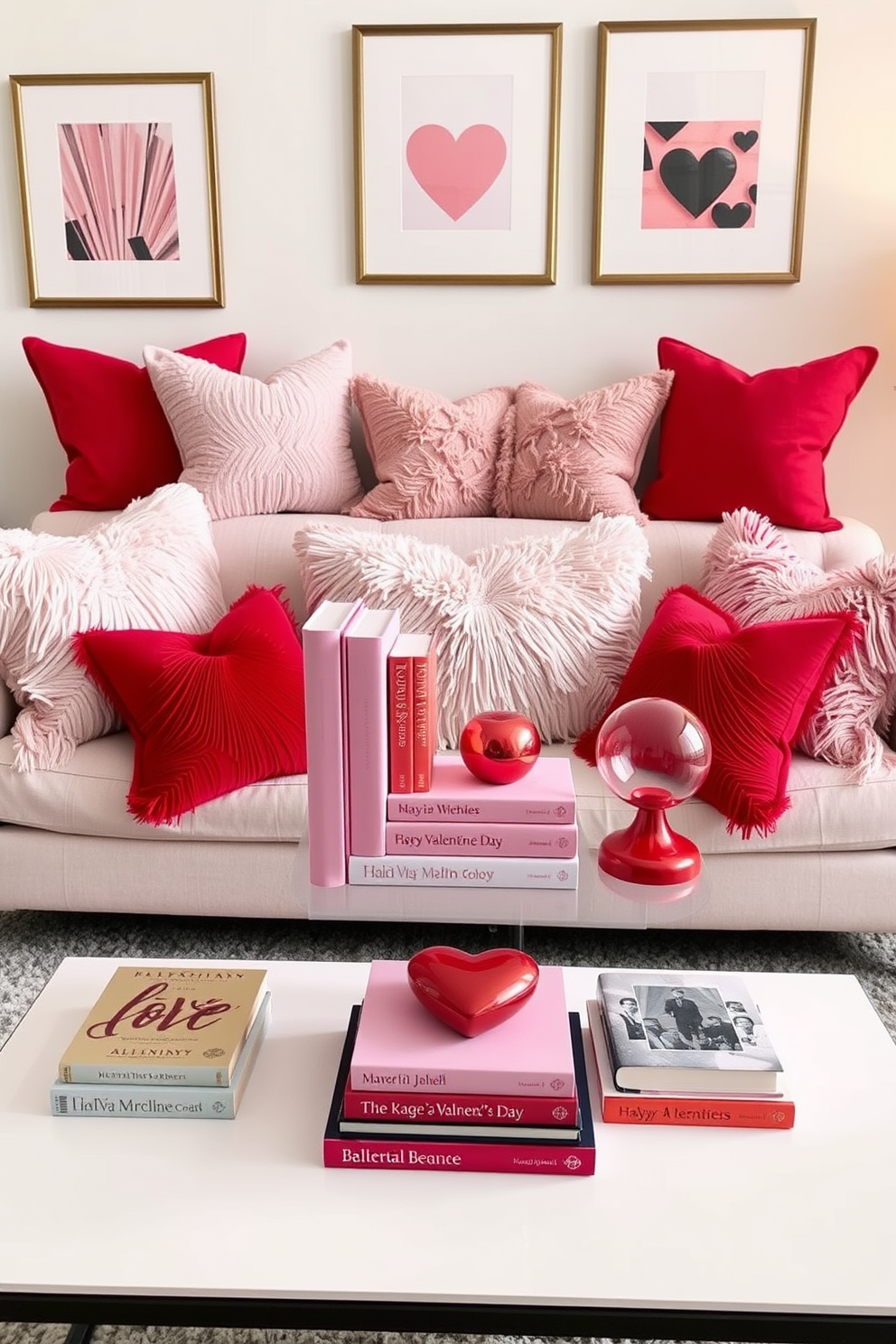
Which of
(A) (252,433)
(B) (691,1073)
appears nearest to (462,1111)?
(B) (691,1073)

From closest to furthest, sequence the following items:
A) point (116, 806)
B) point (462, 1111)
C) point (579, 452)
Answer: point (462, 1111) → point (116, 806) → point (579, 452)

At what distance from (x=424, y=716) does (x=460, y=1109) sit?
16.7 inches

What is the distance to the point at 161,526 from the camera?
231 cm

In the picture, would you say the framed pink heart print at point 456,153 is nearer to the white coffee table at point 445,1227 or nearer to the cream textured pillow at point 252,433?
the cream textured pillow at point 252,433

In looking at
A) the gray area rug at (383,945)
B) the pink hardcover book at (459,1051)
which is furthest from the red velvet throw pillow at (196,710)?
the pink hardcover book at (459,1051)

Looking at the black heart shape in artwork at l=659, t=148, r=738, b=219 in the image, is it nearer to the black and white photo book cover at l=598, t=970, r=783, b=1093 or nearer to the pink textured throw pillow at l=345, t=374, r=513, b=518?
the pink textured throw pillow at l=345, t=374, r=513, b=518

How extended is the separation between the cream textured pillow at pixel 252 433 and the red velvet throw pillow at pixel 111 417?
0.08 meters

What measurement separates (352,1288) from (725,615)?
59.5 inches

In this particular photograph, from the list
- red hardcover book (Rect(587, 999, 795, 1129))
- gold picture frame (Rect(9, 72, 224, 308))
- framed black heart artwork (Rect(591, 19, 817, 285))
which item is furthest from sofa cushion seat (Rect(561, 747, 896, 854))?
gold picture frame (Rect(9, 72, 224, 308))

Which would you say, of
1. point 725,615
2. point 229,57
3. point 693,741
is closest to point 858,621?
point 725,615

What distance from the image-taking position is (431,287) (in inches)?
112

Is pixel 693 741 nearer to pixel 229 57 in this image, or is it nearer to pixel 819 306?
pixel 819 306

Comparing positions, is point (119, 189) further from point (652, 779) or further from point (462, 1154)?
point (462, 1154)

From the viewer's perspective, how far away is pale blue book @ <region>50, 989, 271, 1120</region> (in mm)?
1184
